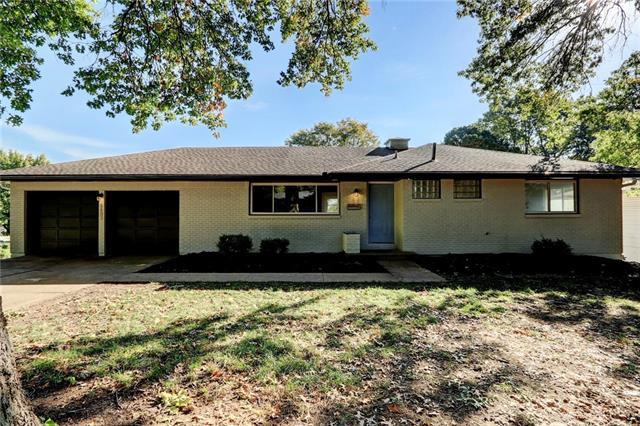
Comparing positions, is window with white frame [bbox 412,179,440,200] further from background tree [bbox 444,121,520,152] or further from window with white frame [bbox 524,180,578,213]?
background tree [bbox 444,121,520,152]

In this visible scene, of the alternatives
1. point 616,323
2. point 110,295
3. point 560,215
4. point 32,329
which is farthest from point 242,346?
point 560,215

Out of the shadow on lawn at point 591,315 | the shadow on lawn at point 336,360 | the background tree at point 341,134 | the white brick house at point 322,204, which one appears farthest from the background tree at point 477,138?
the shadow on lawn at point 336,360

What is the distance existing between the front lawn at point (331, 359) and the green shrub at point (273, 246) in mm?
4622

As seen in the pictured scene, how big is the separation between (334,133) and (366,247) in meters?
23.7

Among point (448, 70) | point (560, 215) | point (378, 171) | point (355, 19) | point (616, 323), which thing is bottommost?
point (616, 323)

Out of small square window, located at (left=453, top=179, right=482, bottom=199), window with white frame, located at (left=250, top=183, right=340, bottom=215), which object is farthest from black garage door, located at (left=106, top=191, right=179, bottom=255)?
small square window, located at (left=453, top=179, right=482, bottom=199)

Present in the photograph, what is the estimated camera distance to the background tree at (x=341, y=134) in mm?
32344

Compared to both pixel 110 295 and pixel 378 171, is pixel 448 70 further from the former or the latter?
pixel 110 295

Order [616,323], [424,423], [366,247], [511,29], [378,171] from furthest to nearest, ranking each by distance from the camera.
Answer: [366,247] < [378,171] < [511,29] < [616,323] < [424,423]

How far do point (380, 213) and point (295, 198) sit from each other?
10.9 feet

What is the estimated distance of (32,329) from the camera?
14.1 feet

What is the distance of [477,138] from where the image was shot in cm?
3139

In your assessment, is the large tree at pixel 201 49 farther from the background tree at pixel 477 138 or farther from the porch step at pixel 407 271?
the background tree at pixel 477 138

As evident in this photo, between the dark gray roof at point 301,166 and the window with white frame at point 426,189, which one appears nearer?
the dark gray roof at point 301,166
